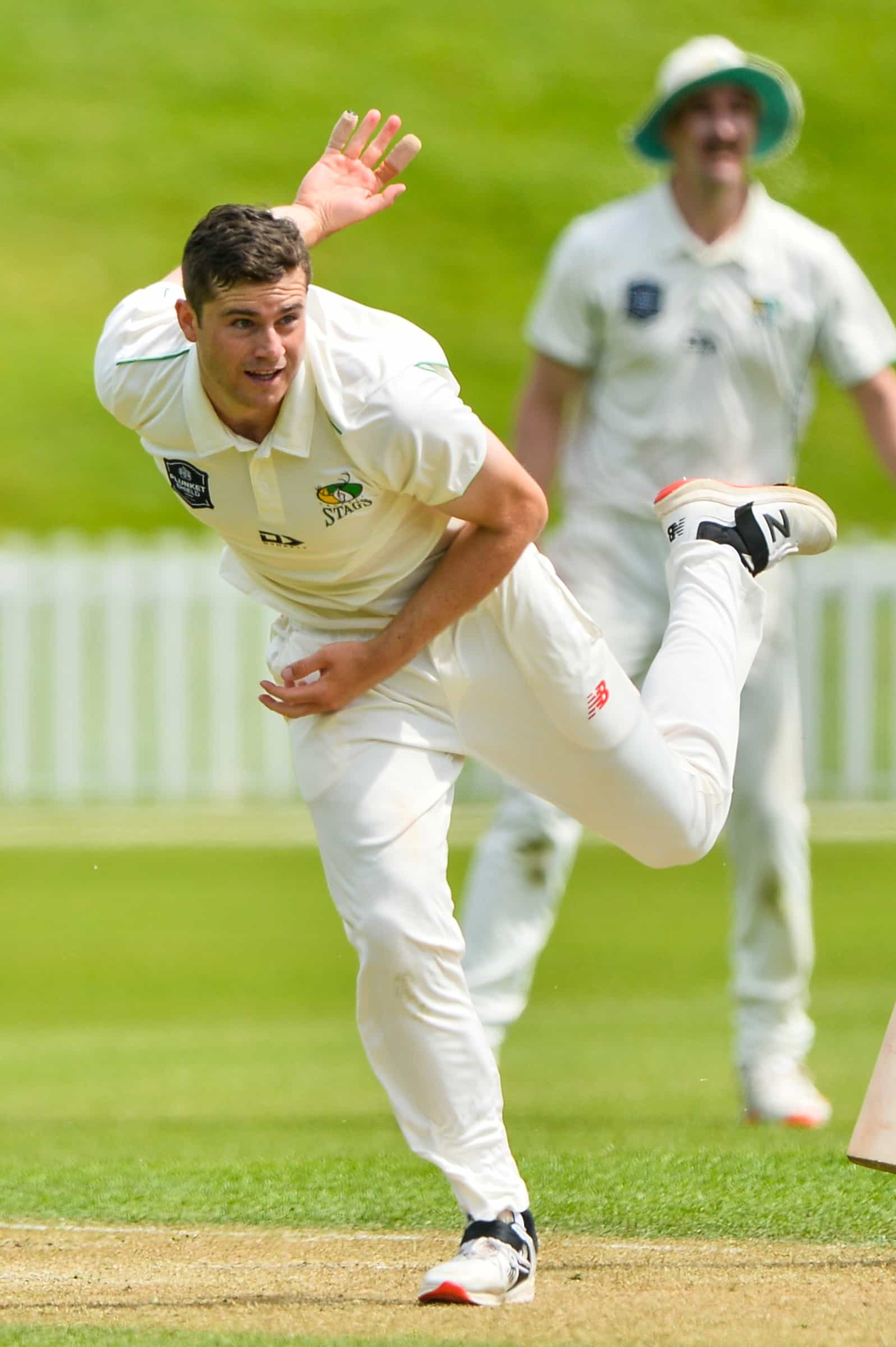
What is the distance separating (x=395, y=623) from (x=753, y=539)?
1.27 m

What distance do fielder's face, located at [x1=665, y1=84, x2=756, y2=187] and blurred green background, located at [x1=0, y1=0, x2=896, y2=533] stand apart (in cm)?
1536

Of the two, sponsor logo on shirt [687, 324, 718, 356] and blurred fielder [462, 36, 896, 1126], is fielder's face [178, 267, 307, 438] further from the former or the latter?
sponsor logo on shirt [687, 324, 718, 356]

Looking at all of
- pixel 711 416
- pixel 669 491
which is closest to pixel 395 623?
pixel 669 491

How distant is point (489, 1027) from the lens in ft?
21.1

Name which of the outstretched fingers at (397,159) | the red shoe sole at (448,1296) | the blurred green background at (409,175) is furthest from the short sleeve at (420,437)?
the blurred green background at (409,175)

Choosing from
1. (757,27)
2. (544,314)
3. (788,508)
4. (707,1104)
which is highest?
(757,27)

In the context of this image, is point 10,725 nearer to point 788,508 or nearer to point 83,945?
point 83,945

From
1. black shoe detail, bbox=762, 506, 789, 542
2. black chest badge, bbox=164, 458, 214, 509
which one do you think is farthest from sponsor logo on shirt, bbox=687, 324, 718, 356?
black chest badge, bbox=164, 458, 214, 509

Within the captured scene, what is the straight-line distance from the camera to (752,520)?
17.4 ft

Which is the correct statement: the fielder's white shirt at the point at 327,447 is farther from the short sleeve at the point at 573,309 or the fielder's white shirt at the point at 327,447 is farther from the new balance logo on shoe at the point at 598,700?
the short sleeve at the point at 573,309

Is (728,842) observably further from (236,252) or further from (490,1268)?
(236,252)

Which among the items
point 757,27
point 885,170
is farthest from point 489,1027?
point 757,27

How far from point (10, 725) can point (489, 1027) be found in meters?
11.9

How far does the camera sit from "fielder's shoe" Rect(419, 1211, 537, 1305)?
404 cm
